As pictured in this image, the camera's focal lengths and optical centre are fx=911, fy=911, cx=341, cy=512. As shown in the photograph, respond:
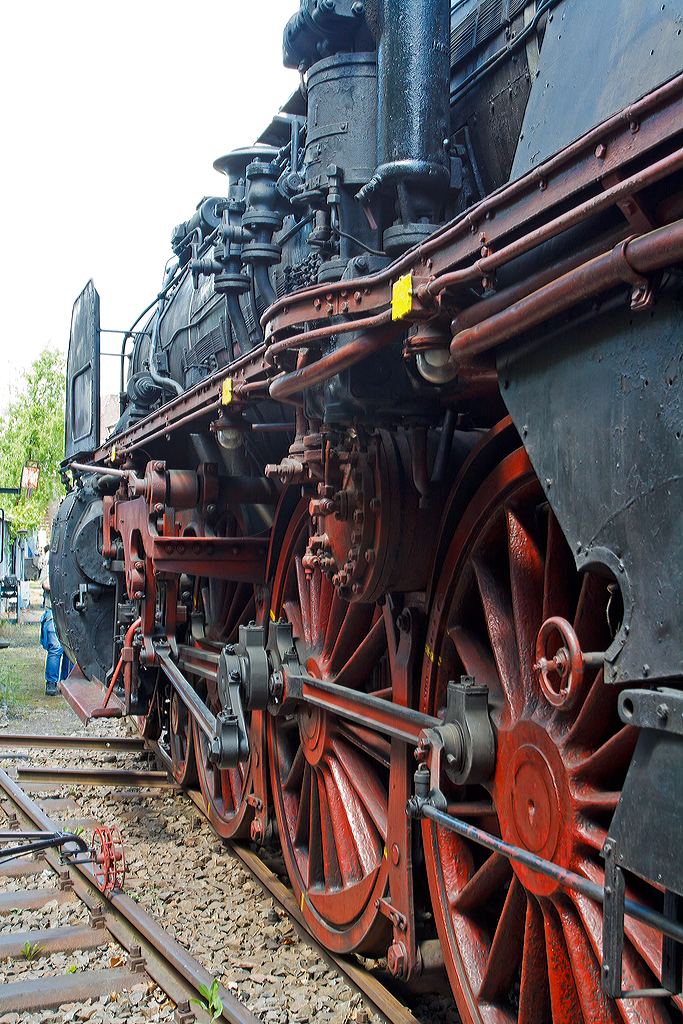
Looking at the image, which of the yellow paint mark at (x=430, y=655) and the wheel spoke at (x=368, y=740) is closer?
the yellow paint mark at (x=430, y=655)

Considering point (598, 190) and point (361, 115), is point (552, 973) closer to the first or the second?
point (598, 190)


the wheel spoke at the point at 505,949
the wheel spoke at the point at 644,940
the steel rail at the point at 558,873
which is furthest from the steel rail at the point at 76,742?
the wheel spoke at the point at 644,940

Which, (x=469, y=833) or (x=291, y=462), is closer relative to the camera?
(x=469, y=833)

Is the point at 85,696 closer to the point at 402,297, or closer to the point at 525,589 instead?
the point at 525,589

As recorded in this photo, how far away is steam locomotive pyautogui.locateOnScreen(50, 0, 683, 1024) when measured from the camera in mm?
1591

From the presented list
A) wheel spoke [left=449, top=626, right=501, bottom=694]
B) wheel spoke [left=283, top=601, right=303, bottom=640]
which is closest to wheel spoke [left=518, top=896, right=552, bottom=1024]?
wheel spoke [left=449, top=626, right=501, bottom=694]

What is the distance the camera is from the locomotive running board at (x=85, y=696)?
22.4 feet

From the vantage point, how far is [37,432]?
81.6 feet

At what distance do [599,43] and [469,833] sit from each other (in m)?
1.79

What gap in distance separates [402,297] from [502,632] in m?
0.93

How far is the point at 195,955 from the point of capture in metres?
3.65

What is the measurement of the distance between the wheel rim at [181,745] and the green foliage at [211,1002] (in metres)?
2.43

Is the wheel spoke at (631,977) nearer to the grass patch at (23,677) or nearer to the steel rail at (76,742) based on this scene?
the steel rail at (76,742)

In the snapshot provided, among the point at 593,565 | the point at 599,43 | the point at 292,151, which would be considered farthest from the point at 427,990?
the point at 292,151
